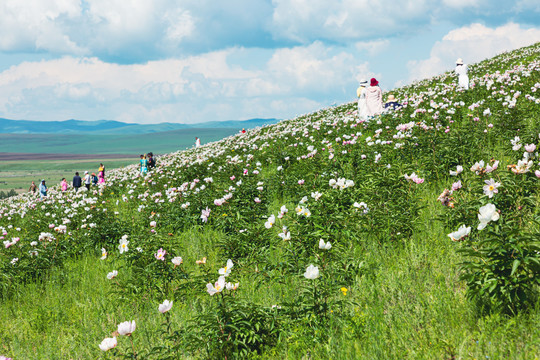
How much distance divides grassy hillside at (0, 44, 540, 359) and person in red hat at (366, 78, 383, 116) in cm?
523

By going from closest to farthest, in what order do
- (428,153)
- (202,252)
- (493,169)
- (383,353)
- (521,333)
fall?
(521,333)
(383,353)
(493,169)
(202,252)
(428,153)

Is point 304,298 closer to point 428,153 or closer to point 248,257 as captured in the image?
point 248,257

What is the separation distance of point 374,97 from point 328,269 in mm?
11789

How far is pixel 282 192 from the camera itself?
8547mm

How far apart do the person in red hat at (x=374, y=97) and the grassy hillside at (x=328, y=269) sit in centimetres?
523

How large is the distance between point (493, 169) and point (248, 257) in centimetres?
325

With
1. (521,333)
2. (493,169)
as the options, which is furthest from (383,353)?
(493,169)

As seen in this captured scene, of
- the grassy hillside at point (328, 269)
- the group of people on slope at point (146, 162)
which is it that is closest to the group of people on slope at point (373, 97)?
the grassy hillside at point (328, 269)

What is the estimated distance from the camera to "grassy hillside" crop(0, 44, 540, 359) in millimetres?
2809

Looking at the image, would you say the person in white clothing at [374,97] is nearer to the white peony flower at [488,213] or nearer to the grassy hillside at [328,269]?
the grassy hillside at [328,269]

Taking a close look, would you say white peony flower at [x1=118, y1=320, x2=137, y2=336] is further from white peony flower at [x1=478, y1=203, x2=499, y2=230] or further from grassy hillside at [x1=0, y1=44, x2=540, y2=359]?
white peony flower at [x1=478, y1=203, x2=499, y2=230]

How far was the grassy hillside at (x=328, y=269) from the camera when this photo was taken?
2809 millimetres

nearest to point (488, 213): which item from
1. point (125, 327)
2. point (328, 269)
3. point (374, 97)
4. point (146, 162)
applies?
point (328, 269)

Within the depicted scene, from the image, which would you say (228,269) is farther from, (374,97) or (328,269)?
(374,97)
